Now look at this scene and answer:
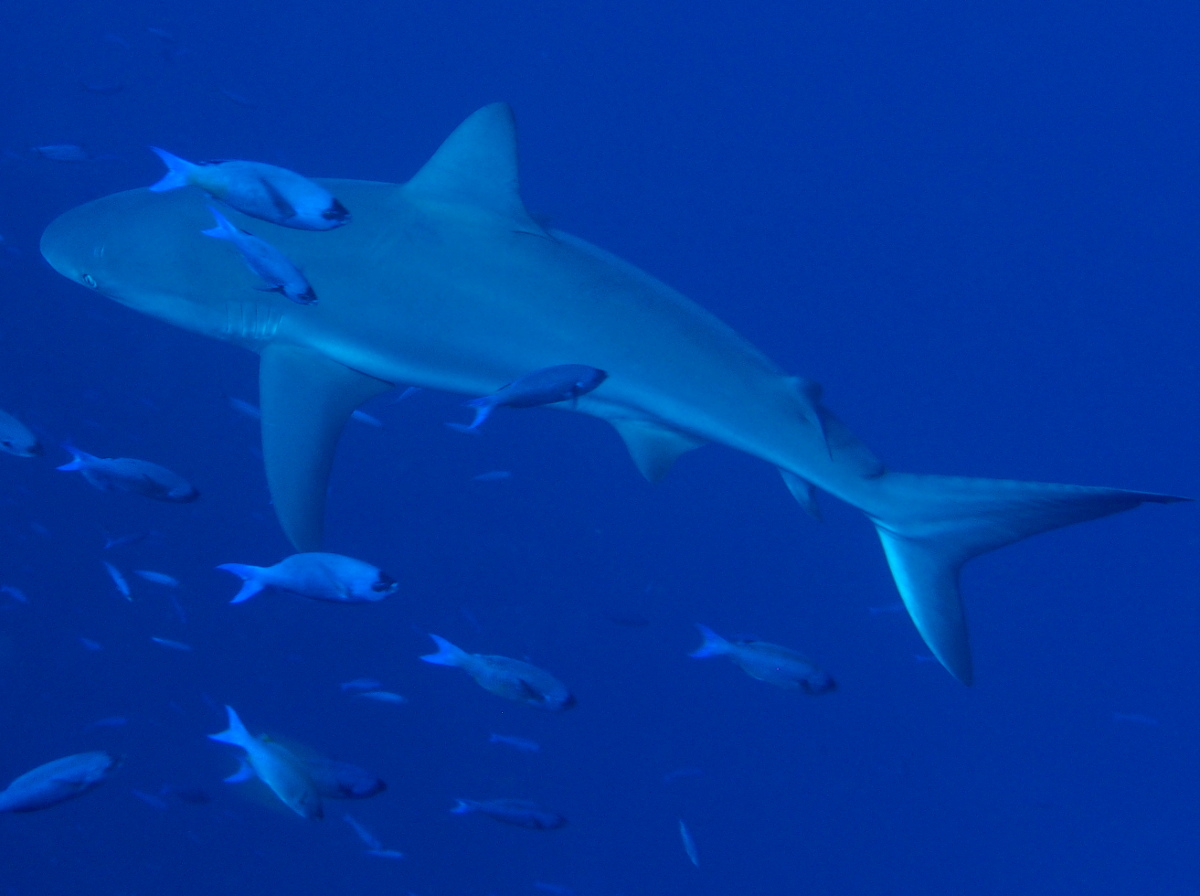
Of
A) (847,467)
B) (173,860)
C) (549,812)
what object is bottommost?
(173,860)

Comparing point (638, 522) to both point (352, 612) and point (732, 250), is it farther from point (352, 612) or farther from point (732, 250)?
point (732, 250)

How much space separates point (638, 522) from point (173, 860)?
9.37 metres

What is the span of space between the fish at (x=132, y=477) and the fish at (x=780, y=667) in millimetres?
2696

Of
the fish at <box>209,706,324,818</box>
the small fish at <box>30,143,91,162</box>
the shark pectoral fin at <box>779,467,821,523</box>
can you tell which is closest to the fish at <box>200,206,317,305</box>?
the fish at <box>209,706,324,818</box>

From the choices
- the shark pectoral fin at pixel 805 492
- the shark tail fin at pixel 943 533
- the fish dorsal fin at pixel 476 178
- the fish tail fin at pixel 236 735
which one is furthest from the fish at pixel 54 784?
the shark tail fin at pixel 943 533

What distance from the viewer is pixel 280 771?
338cm

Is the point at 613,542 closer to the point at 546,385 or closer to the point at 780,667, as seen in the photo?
the point at 780,667

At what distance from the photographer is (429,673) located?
1302cm

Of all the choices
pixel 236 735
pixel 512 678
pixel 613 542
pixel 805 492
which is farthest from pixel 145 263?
pixel 613 542

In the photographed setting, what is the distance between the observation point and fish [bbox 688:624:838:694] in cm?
401

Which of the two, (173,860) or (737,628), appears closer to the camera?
(173,860)

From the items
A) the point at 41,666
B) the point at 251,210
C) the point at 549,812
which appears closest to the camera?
the point at 251,210

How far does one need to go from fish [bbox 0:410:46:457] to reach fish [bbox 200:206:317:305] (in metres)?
1.50

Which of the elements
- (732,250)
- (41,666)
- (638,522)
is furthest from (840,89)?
(41,666)
